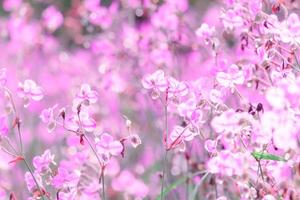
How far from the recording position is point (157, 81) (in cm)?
190

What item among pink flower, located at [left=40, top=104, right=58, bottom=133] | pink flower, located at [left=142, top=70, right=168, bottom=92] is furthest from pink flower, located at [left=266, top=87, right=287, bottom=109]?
pink flower, located at [left=40, top=104, right=58, bottom=133]

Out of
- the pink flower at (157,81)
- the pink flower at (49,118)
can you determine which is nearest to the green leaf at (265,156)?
the pink flower at (157,81)

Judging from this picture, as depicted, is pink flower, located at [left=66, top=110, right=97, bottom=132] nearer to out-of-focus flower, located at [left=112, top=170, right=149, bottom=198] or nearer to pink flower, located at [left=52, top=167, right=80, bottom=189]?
pink flower, located at [left=52, top=167, right=80, bottom=189]

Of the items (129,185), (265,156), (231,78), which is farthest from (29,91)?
(129,185)

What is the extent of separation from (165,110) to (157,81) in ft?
0.34

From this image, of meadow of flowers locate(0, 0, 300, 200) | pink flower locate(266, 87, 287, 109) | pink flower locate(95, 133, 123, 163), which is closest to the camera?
pink flower locate(266, 87, 287, 109)

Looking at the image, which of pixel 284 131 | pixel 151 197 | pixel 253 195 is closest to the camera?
pixel 284 131

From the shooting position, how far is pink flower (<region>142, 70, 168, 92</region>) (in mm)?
1895

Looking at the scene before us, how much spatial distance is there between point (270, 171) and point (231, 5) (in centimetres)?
60

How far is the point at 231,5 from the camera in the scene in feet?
7.41

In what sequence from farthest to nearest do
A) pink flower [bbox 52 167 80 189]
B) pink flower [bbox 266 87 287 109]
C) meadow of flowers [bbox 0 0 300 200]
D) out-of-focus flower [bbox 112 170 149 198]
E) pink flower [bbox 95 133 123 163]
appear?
out-of-focus flower [bbox 112 170 149 198] → pink flower [bbox 52 167 80 189] → pink flower [bbox 95 133 123 163] → meadow of flowers [bbox 0 0 300 200] → pink flower [bbox 266 87 287 109]

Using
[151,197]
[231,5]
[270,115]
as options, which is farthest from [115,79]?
[270,115]

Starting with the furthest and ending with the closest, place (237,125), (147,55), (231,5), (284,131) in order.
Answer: (147,55) → (231,5) → (237,125) → (284,131)

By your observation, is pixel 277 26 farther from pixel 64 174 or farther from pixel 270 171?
pixel 64 174
